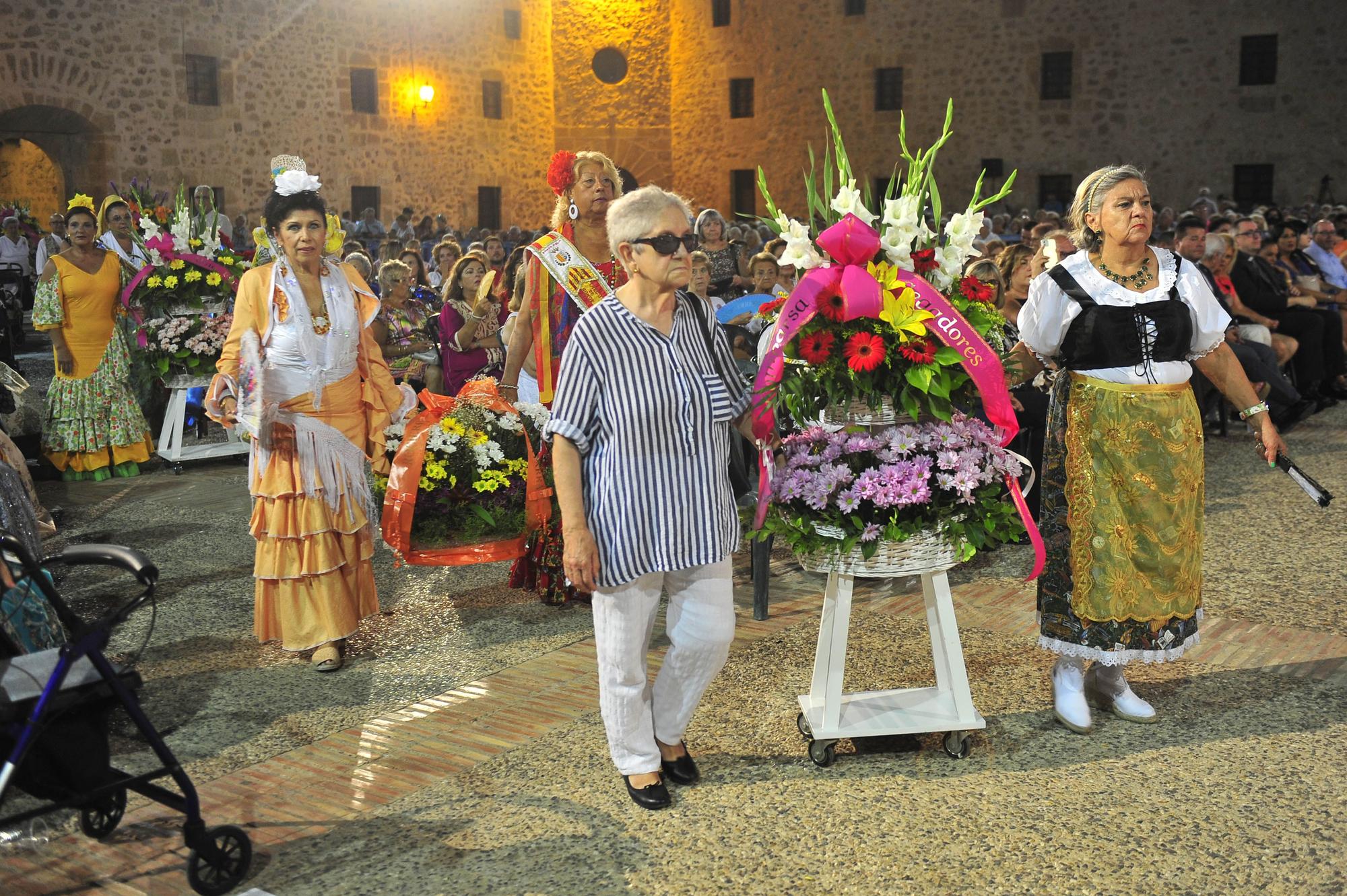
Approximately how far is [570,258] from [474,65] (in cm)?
2758

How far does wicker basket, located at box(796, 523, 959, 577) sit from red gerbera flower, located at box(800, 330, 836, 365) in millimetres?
509

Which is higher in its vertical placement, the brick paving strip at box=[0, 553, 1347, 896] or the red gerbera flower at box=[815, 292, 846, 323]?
the red gerbera flower at box=[815, 292, 846, 323]

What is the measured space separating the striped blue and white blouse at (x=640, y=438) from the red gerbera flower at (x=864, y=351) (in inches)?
17.1

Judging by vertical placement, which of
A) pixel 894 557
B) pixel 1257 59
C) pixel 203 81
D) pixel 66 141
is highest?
pixel 1257 59

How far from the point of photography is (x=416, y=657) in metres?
5.10

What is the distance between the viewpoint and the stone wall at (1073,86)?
28.7 m

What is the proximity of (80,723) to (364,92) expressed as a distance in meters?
28.1

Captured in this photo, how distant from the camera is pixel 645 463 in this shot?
3.36 meters

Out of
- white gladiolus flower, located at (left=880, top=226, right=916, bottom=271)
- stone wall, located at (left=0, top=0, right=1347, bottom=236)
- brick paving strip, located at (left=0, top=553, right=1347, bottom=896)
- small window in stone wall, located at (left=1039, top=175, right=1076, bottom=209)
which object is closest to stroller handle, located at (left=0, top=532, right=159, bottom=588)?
brick paving strip, located at (left=0, top=553, right=1347, bottom=896)

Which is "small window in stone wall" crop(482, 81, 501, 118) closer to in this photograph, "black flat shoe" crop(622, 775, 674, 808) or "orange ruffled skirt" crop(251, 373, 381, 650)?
"orange ruffled skirt" crop(251, 373, 381, 650)

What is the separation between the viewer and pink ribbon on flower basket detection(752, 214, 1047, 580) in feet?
11.7

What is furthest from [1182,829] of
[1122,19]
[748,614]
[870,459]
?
[1122,19]

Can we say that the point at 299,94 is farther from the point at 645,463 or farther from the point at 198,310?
the point at 645,463

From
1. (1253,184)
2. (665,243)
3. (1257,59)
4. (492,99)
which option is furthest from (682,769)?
(1257,59)
